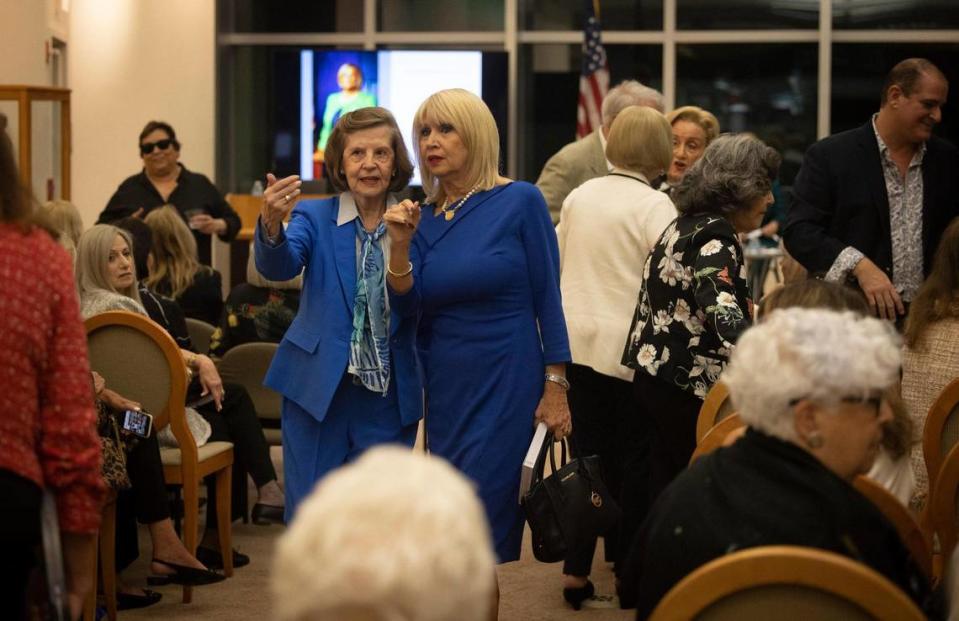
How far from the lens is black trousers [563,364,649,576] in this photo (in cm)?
510

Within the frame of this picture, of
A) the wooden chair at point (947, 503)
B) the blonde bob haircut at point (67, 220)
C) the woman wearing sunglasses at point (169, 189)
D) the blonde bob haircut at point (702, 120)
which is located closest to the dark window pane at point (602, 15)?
the woman wearing sunglasses at point (169, 189)

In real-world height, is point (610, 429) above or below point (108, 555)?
above

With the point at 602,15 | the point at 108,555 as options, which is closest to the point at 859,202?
the point at 108,555

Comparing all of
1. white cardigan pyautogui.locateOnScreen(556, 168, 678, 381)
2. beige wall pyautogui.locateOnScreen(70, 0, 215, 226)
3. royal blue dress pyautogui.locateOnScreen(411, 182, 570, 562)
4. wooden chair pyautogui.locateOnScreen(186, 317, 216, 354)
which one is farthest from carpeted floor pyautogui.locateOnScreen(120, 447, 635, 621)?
beige wall pyautogui.locateOnScreen(70, 0, 215, 226)

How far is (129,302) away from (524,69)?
9.21m

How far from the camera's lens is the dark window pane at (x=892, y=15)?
45.0 feet

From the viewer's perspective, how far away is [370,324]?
3727 millimetres

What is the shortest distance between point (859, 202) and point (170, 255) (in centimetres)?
313

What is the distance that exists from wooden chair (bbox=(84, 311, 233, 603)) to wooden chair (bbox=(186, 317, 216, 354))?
1583 mm

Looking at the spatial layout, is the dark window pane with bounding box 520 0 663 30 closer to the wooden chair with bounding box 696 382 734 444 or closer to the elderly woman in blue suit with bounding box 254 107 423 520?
the elderly woman in blue suit with bounding box 254 107 423 520

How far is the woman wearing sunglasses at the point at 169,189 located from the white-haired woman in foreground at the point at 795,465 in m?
7.12

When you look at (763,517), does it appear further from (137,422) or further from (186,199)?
(186,199)

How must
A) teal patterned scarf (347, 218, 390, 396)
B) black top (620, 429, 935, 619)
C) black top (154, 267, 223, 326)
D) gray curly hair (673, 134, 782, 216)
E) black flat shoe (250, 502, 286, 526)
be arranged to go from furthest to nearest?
black top (154, 267, 223, 326)
black flat shoe (250, 502, 286, 526)
gray curly hair (673, 134, 782, 216)
teal patterned scarf (347, 218, 390, 396)
black top (620, 429, 935, 619)

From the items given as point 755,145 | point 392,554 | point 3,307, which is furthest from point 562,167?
point 392,554
